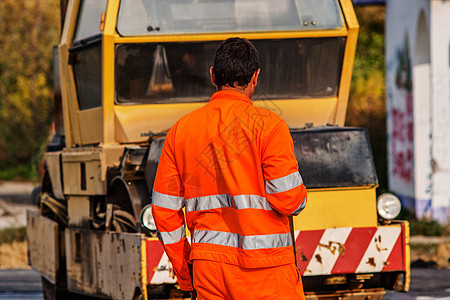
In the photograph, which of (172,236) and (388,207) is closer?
(172,236)

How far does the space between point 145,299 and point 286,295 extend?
2.22 metres

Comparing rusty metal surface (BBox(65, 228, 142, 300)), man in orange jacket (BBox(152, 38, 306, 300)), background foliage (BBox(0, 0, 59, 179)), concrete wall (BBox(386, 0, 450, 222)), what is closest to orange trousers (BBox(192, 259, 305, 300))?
man in orange jacket (BBox(152, 38, 306, 300))

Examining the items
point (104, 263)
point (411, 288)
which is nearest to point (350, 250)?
point (104, 263)

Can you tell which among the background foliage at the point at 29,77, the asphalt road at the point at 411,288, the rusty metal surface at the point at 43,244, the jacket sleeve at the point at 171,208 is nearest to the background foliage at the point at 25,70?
the background foliage at the point at 29,77

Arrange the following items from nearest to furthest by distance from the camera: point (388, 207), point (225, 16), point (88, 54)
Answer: point (388, 207)
point (225, 16)
point (88, 54)

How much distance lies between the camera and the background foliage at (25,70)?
30844 millimetres

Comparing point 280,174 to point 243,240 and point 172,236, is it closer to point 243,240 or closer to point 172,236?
point 243,240

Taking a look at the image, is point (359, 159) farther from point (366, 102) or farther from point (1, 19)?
point (1, 19)

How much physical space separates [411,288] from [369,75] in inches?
929

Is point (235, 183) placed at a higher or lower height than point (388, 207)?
higher

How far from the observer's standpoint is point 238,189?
11.9 ft

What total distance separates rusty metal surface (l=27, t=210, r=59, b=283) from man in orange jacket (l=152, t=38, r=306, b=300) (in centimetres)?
407

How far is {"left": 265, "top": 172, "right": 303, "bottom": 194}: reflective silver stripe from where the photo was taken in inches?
141

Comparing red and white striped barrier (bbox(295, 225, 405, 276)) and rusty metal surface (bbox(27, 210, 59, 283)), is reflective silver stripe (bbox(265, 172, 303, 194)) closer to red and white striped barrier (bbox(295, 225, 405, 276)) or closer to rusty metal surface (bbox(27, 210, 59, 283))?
red and white striped barrier (bbox(295, 225, 405, 276))
